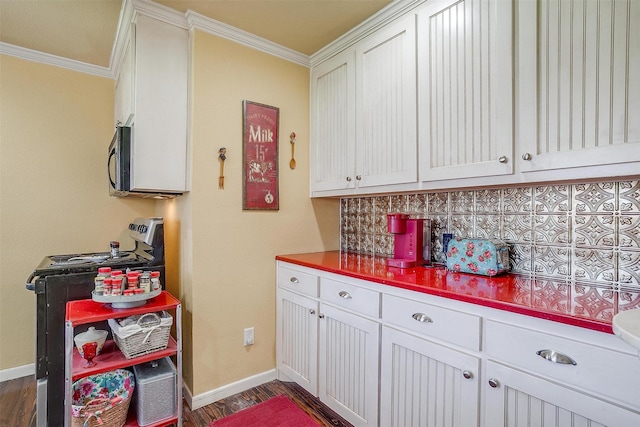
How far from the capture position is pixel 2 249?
236cm

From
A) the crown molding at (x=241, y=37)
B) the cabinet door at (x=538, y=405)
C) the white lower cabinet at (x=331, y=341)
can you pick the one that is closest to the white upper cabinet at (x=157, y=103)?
the crown molding at (x=241, y=37)

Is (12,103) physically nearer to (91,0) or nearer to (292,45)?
(91,0)

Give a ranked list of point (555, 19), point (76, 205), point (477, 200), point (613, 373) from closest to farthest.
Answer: point (613, 373) → point (555, 19) → point (477, 200) → point (76, 205)

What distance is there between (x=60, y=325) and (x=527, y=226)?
2.41 metres

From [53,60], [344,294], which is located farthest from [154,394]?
[53,60]

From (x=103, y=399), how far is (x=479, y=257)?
6.31ft

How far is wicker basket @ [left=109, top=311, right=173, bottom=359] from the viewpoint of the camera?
1.60 m

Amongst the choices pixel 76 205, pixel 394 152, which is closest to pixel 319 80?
pixel 394 152

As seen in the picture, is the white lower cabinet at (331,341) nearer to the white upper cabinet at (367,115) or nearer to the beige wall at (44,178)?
the white upper cabinet at (367,115)

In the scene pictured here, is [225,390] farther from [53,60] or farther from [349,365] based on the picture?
[53,60]

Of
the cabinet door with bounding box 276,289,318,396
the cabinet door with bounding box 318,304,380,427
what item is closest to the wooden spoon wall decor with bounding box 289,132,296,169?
the cabinet door with bounding box 276,289,318,396

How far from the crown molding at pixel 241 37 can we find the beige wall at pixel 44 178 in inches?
49.5

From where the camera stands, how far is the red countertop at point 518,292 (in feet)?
3.35

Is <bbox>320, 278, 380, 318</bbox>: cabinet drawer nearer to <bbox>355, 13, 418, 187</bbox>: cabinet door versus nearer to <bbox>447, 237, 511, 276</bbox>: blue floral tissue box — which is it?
<bbox>447, 237, 511, 276</bbox>: blue floral tissue box
